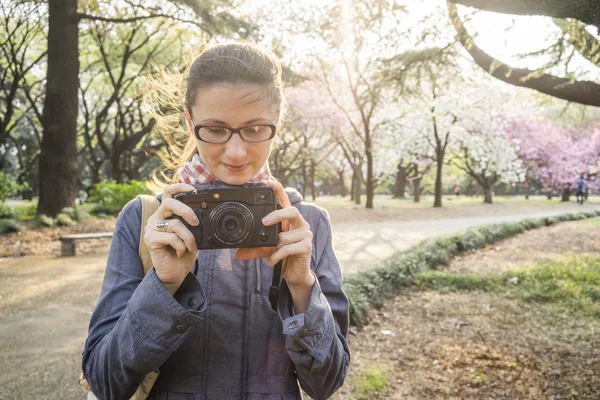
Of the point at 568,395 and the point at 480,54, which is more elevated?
the point at 480,54

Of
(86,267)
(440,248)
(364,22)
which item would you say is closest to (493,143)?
(440,248)

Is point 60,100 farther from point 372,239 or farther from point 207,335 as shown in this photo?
point 207,335

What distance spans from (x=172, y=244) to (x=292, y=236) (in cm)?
35

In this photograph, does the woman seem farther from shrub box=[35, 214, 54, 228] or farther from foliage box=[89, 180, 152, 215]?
foliage box=[89, 180, 152, 215]

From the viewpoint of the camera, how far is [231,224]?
1413 millimetres

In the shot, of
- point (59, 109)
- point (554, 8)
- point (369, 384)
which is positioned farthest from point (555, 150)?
point (369, 384)

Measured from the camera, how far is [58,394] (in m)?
3.55

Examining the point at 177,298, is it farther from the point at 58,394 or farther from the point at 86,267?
the point at 86,267

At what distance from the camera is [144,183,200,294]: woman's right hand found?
1.33 m

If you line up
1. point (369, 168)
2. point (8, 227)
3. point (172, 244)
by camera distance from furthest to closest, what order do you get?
point (369, 168), point (8, 227), point (172, 244)

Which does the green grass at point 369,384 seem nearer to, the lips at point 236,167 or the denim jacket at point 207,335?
the denim jacket at point 207,335

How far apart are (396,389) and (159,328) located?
3.04m

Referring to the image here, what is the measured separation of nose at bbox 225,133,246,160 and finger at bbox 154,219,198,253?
0.29m

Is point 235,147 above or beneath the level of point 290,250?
above
